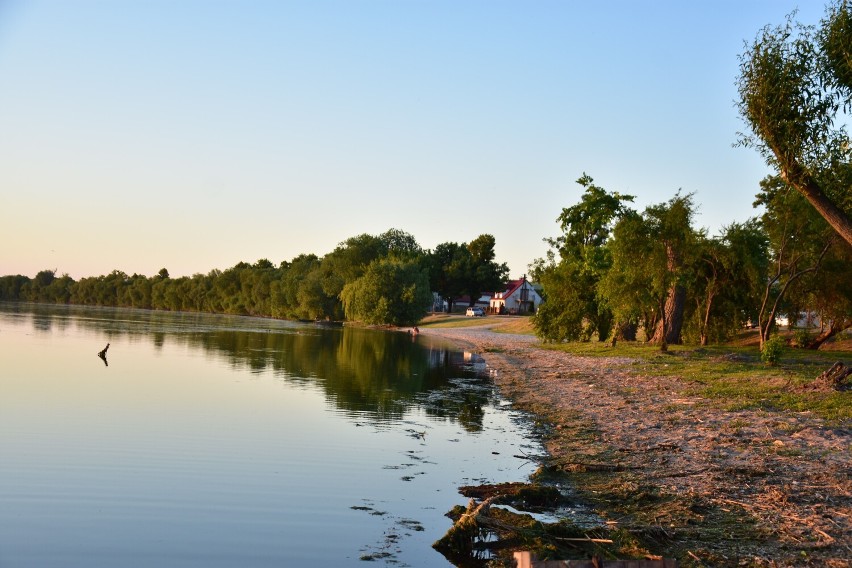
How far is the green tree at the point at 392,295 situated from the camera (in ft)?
384

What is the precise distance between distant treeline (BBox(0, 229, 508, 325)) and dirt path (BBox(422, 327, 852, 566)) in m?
90.1

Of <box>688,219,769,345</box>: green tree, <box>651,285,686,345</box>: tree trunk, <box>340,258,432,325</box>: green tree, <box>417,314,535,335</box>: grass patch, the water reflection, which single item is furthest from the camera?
<box>340,258,432,325</box>: green tree

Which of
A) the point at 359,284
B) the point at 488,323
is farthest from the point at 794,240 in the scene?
the point at 359,284

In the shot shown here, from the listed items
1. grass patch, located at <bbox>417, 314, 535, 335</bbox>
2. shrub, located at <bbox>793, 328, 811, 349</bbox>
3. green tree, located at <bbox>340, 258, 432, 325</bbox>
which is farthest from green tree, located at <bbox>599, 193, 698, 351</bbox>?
green tree, located at <bbox>340, 258, 432, 325</bbox>

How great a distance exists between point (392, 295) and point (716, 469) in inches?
4087

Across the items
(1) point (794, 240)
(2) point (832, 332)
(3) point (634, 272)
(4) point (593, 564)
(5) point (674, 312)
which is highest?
(1) point (794, 240)

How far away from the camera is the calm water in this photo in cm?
1181

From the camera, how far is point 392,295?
11769 cm

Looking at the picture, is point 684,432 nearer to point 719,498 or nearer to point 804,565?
point 719,498

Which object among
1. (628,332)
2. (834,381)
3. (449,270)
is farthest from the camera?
(449,270)

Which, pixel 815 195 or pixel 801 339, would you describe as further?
pixel 801 339

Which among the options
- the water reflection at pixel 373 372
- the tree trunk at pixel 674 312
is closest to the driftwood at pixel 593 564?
Result: the water reflection at pixel 373 372

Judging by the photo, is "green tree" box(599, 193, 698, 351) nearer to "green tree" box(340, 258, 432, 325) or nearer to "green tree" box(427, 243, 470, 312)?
"green tree" box(340, 258, 432, 325)

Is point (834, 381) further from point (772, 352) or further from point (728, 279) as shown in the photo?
point (728, 279)
